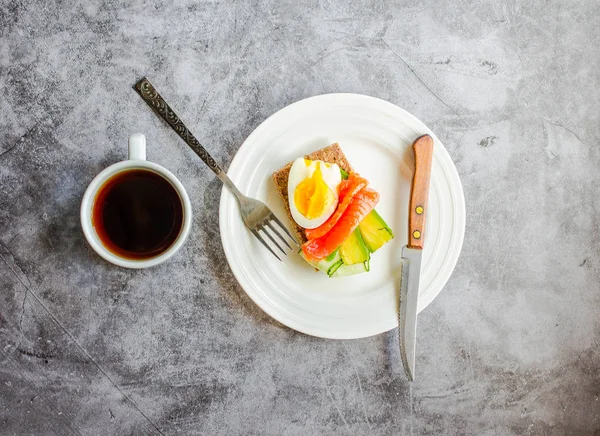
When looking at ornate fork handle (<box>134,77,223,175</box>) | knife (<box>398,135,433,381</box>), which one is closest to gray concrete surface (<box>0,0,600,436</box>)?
→ ornate fork handle (<box>134,77,223,175</box>)

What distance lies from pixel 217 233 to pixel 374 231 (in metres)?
0.35

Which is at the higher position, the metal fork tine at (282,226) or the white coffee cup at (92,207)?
the white coffee cup at (92,207)

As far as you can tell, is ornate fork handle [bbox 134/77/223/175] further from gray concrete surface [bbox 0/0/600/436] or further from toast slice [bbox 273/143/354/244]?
toast slice [bbox 273/143/354/244]

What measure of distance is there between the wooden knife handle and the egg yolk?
19cm

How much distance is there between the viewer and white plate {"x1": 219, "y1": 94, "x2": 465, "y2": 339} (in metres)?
1.14

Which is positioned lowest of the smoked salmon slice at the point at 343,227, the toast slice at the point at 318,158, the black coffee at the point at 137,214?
the smoked salmon slice at the point at 343,227

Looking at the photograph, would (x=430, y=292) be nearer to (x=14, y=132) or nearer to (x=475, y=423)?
(x=475, y=423)

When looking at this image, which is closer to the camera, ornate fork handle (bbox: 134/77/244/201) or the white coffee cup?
the white coffee cup

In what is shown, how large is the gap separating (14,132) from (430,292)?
3.21ft

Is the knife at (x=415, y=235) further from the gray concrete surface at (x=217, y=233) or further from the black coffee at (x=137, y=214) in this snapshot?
the black coffee at (x=137, y=214)

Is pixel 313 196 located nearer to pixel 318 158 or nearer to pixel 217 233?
pixel 318 158

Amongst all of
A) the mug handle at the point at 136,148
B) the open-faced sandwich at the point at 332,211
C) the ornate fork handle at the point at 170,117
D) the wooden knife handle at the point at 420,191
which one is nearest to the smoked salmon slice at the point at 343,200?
the open-faced sandwich at the point at 332,211

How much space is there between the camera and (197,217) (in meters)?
1.22

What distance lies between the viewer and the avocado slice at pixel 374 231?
1.14 m
